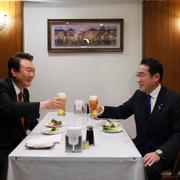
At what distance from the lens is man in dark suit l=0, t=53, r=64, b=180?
232 cm

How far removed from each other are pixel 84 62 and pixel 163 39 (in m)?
1.10

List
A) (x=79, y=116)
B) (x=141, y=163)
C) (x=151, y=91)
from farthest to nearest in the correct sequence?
(x=79, y=116), (x=151, y=91), (x=141, y=163)

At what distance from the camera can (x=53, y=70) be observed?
4320mm

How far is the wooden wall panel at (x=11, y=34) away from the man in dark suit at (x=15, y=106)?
135 centimetres

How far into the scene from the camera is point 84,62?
4.30 meters

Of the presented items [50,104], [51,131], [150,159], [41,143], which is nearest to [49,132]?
[51,131]

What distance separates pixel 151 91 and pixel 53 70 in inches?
79.1

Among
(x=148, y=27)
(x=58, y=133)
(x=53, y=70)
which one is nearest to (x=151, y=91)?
(x=58, y=133)

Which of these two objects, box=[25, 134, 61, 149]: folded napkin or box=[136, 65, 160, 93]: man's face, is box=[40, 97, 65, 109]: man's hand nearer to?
box=[25, 134, 61, 149]: folded napkin

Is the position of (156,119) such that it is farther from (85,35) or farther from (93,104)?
(85,35)

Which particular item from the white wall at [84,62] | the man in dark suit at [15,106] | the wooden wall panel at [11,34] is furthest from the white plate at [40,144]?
the white wall at [84,62]

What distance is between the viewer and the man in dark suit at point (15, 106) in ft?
7.61

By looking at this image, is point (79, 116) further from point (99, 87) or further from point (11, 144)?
point (99, 87)

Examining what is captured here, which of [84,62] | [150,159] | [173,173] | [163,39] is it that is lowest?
[173,173]
